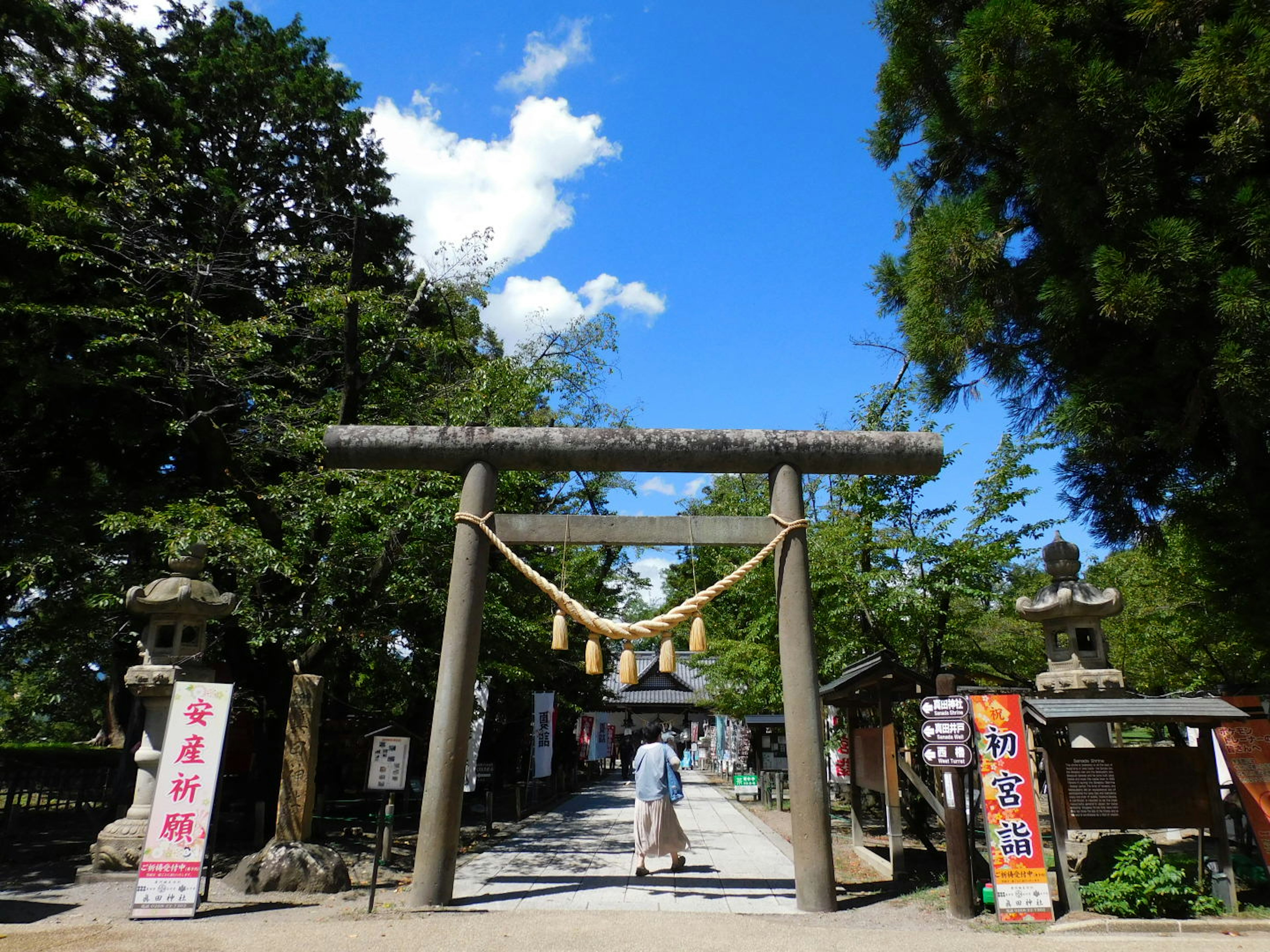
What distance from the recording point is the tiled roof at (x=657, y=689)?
35469mm

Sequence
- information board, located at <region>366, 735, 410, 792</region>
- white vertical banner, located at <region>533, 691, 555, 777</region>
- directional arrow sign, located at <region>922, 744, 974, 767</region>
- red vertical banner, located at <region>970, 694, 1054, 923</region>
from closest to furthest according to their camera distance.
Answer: red vertical banner, located at <region>970, 694, 1054, 923</region>
directional arrow sign, located at <region>922, 744, 974, 767</region>
information board, located at <region>366, 735, 410, 792</region>
white vertical banner, located at <region>533, 691, 555, 777</region>

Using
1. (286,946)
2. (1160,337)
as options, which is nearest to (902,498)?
(1160,337)

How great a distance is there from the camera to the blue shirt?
883cm

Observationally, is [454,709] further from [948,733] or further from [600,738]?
[600,738]

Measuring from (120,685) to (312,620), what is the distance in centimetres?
1354

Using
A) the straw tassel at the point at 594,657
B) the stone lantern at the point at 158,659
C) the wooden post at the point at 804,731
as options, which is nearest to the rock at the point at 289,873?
the stone lantern at the point at 158,659

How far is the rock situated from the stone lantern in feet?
6.33

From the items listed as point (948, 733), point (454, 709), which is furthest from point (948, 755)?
point (454, 709)

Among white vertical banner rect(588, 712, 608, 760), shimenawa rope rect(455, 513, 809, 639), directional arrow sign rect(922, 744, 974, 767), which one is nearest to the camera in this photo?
directional arrow sign rect(922, 744, 974, 767)

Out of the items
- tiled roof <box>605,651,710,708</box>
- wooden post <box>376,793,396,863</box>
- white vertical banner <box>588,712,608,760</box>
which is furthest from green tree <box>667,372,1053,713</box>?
tiled roof <box>605,651,710,708</box>

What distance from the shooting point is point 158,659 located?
30.5 ft

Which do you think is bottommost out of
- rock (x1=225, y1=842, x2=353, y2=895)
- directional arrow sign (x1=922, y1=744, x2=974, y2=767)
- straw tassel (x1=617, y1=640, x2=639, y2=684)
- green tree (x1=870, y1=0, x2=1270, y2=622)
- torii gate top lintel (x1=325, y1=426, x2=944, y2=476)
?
rock (x1=225, y1=842, x2=353, y2=895)

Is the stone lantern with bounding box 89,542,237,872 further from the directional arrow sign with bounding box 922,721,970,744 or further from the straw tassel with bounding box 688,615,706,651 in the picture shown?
the directional arrow sign with bounding box 922,721,970,744

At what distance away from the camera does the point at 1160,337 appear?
7.97 meters
